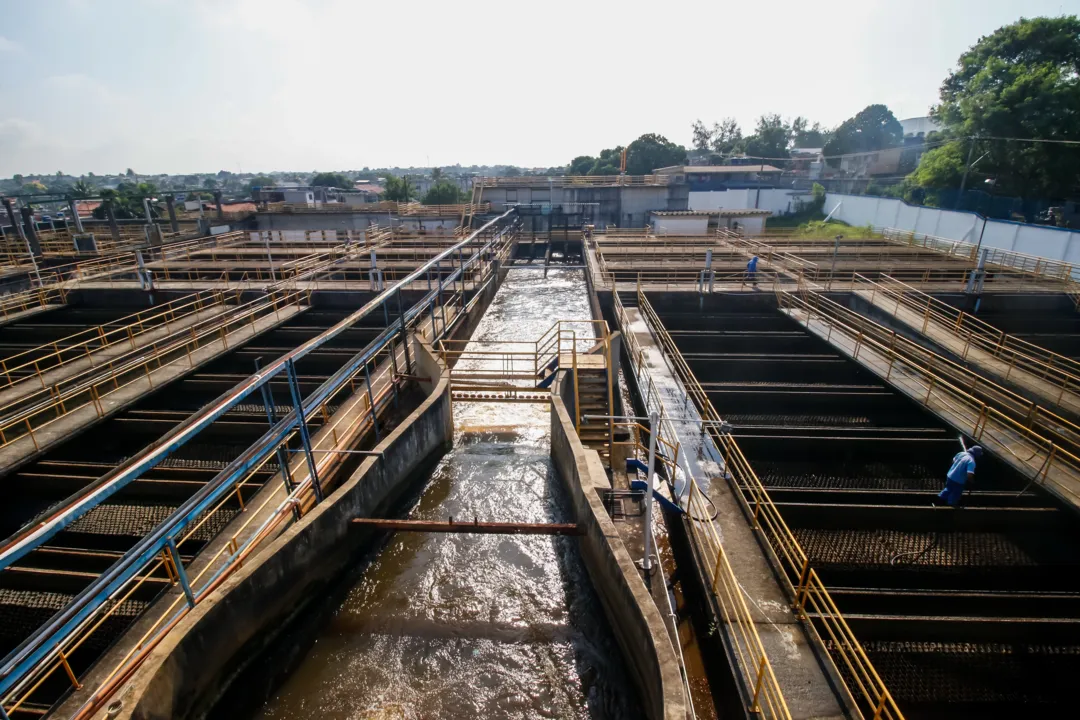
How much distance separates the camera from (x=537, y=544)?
969cm

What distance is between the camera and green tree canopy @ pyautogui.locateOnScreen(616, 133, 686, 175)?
80.4 meters

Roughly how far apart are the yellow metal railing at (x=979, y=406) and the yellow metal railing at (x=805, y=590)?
518cm

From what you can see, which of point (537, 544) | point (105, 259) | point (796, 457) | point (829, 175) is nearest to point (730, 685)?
point (537, 544)

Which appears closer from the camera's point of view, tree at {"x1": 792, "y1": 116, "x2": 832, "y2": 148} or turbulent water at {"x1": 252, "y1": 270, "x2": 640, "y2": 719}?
turbulent water at {"x1": 252, "y1": 270, "x2": 640, "y2": 719}

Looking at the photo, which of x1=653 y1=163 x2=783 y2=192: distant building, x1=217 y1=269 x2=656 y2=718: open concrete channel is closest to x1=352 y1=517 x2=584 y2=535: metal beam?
x1=217 y1=269 x2=656 y2=718: open concrete channel

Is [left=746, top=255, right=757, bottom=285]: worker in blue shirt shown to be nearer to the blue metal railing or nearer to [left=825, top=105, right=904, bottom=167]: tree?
the blue metal railing

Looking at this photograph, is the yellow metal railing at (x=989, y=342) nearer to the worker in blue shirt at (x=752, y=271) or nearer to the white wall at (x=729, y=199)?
the worker in blue shirt at (x=752, y=271)

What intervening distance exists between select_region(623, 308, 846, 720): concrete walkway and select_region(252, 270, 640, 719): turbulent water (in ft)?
6.80

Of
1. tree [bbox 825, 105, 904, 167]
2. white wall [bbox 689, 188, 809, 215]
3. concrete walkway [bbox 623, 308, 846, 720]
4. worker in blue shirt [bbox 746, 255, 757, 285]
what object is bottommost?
concrete walkway [bbox 623, 308, 846, 720]

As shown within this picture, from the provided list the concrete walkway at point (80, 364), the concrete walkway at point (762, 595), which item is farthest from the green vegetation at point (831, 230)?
the concrete walkway at point (80, 364)

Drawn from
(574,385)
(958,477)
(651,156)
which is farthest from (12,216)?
(651,156)

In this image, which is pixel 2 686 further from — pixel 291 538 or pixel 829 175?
pixel 829 175

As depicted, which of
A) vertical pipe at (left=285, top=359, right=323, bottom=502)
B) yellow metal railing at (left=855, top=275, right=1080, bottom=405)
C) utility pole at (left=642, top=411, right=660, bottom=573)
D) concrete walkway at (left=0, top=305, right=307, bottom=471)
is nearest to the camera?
utility pole at (left=642, top=411, right=660, bottom=573)

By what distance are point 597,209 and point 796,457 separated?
41.5 m
